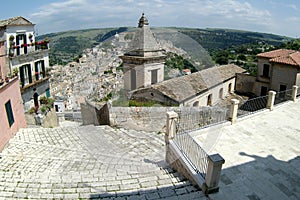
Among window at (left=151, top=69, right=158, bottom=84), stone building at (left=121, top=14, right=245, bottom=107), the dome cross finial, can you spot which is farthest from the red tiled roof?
the dome cross finial

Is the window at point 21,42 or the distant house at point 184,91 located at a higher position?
the window at point 21,42

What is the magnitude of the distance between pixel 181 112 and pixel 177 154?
495cm

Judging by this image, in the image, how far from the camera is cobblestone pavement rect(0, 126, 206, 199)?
215 inches

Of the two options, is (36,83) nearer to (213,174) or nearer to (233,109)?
(233,109)

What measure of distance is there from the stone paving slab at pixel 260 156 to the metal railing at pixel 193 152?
2.17ft

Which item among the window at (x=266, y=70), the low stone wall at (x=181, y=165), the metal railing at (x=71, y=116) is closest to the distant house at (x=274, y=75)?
the window at (x=266, y=70)

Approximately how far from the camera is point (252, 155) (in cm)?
755

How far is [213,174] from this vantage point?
5.35 meters

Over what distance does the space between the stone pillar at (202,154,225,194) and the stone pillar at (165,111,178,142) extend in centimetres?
203

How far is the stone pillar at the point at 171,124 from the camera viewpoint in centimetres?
712

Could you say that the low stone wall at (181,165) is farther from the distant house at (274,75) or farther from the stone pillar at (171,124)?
the distant house at (274,75)

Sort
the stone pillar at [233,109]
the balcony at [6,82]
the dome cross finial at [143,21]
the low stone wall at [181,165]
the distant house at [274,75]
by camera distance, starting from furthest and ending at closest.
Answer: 1. the distant house at [274,75]
2. the dome cross finial at [143,21]
3. the stone pillar at [233,109]
4. the balcony at [6,82]
5. the low stone wall at [181,165]

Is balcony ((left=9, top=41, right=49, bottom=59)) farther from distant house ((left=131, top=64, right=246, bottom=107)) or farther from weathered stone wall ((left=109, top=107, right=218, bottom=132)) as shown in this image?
weathered stone wall ((left=109, top=107, right=218, bottom=132))

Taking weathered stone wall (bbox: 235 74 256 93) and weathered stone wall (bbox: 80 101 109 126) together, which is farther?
weathered stone wall (bbox: 235 74 256 93)
